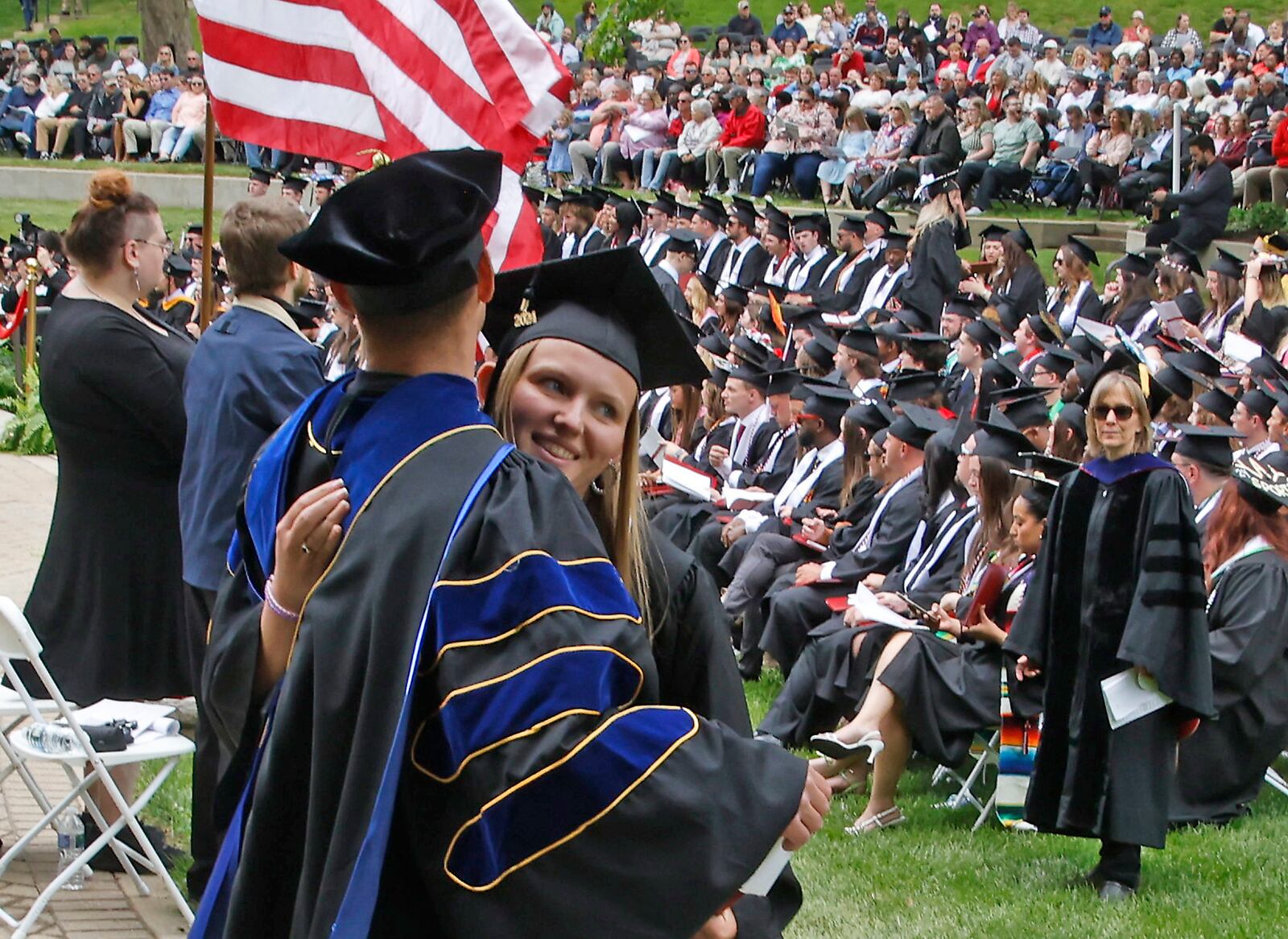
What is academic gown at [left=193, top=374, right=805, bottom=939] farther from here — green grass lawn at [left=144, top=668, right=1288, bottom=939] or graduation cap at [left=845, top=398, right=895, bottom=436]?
graduation cap at [left=845, top=398, right=895, bottom=436]

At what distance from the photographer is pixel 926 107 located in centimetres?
2355

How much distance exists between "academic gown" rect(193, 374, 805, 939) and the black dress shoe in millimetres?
4001

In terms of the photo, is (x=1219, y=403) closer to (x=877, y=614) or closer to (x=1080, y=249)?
(x=877, y=614)

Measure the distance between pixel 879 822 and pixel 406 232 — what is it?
5.00 m

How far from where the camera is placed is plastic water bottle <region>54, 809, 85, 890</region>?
5.41m

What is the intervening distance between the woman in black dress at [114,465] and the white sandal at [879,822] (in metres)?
2.72

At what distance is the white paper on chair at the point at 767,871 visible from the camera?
220 cm

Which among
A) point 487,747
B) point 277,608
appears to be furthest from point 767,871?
point 277,608

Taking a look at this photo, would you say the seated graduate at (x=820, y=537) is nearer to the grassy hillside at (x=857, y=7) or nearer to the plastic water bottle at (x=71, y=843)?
the plastic water bottle at (x=71, y=843)

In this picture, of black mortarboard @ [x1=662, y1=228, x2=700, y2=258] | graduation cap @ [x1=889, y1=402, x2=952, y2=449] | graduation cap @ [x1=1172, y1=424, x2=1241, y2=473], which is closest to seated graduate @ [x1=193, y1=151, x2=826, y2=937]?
graduation cap @ [x1=1172, y1=424, x2=1241, y2=473]

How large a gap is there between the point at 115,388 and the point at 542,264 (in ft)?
8.66

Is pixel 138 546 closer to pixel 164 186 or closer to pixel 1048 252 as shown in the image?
pixel 1048 252

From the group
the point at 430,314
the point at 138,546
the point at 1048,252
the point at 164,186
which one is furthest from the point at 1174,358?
the point at 164,186

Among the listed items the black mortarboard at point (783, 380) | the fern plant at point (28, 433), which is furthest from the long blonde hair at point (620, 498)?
the fern plant at point (28, 433)
